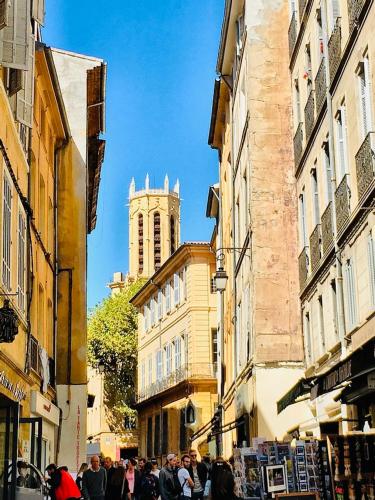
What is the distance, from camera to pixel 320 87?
20000 mm

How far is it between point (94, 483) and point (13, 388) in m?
2.41

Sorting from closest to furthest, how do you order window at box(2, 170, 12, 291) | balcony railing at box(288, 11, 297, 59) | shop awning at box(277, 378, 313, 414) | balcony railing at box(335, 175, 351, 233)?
shop awning at box(277, 378, 313, 414)
window at box(2, 170, 12, 291)
balcony railing at box(335, 175, 351, 233)
balcony railing at box(288, 11, 297, 59)

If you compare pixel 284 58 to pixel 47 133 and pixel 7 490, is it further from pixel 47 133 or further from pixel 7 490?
pixel 7 490

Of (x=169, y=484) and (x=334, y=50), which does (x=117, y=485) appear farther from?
(x=334, y=50)

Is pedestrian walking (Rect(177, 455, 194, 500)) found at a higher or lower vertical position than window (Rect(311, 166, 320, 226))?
lower

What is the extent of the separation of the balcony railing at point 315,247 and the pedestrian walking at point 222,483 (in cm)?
726

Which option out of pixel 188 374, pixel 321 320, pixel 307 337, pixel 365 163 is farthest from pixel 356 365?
pixel 188 374

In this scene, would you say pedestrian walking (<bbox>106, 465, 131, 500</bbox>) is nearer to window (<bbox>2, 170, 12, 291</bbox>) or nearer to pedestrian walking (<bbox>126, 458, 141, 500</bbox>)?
pedestrian walking (<bbox>126, 458, 141, 500</bbox>)

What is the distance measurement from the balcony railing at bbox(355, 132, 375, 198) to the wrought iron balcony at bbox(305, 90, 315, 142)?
5322 mm

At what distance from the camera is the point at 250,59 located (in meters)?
27.0

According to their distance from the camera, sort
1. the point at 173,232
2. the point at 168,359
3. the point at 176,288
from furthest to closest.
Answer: the point at 173,232
the point at 168,359
the point at 176,288

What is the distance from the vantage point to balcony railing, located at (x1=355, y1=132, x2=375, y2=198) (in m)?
15.3

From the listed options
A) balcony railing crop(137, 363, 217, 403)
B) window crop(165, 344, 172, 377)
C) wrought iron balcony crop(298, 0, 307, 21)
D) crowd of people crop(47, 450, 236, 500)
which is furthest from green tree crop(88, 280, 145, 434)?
crowd of people crop(47, 450, 236, 500)

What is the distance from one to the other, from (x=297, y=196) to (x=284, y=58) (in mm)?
5000
